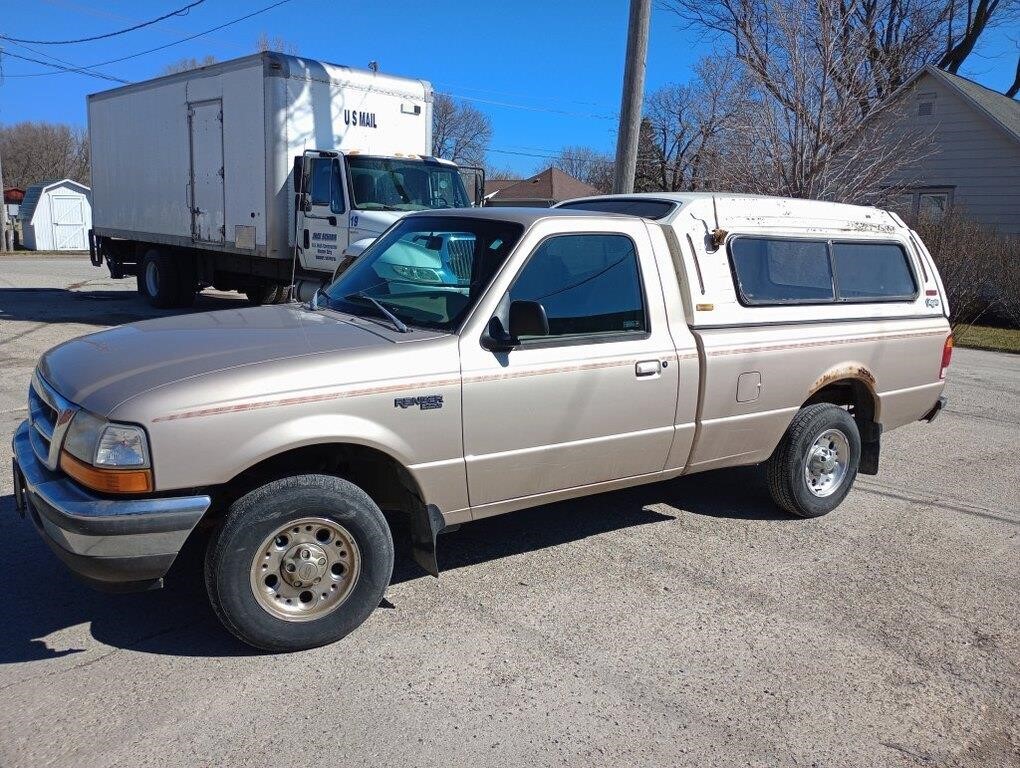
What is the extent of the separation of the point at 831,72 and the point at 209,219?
977cm

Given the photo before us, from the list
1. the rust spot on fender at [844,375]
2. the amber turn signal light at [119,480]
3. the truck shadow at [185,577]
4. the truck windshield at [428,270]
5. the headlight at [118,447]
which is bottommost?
the truck shadow at [185,577]

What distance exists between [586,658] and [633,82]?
8.64 m

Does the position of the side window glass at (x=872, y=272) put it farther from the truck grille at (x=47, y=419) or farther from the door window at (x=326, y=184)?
the door window at (x=326, y=184)

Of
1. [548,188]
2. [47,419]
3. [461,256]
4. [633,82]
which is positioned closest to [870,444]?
[461,256]

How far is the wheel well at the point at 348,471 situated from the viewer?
3785mm

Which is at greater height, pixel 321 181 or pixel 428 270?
pixel 321 181

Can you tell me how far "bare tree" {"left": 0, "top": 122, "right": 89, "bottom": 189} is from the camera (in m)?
65.9

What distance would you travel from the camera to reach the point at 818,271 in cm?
570

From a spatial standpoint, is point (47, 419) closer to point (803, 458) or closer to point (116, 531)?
point (116, 531)

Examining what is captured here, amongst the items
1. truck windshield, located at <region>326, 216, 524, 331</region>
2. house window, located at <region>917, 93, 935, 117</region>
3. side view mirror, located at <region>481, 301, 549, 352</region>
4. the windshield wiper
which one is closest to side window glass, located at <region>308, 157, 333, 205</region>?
truck windshield, located at <region>326, 216, 524, 331</region>

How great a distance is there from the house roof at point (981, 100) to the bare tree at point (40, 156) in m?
60.6

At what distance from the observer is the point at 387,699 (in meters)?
3.44

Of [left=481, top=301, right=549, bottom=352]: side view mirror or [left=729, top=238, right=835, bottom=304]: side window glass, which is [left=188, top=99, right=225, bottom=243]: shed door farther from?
[left=481, top=301, right=549, bottom=352]: side view mirror

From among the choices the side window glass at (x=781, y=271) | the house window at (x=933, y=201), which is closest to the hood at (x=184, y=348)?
the side window glass at (x=781, y=271)
